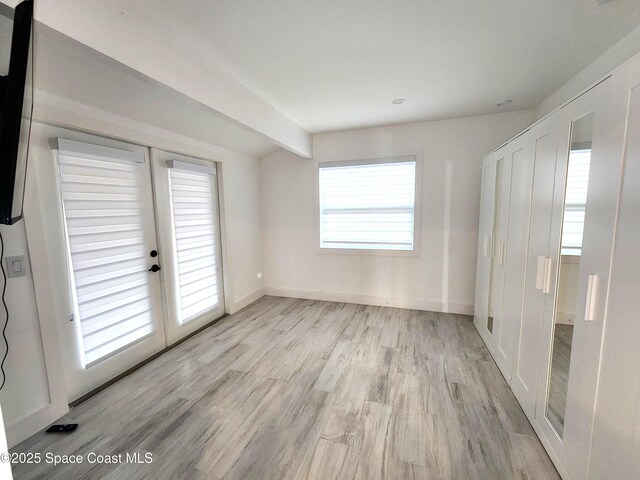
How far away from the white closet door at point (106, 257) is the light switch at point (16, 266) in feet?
0.87

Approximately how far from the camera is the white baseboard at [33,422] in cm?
165

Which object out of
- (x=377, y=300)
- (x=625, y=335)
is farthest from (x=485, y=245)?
(x=625, y=335)

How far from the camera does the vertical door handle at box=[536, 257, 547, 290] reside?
1608mm

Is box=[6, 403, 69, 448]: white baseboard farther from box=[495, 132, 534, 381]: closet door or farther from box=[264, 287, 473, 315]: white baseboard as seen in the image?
box=[495, 132, 534, 381]: closet door

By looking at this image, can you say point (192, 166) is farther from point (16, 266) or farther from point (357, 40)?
point (357, 40)

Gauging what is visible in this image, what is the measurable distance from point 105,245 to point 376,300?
3334mm

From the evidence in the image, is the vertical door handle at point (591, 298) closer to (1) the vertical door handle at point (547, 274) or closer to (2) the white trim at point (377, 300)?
(1) the vertical door handle at point (547, 274)

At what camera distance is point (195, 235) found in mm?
3143

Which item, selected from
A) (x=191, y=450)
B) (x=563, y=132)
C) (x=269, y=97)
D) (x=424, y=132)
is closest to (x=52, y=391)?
(x=191, y=450)

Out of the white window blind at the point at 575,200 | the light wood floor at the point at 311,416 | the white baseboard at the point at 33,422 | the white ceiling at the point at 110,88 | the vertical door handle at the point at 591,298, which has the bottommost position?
the light wood floor at the point at 311,416

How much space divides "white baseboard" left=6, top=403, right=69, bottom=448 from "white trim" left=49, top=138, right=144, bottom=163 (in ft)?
5.97

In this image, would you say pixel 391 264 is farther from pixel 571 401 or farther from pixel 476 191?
pixel 571 401

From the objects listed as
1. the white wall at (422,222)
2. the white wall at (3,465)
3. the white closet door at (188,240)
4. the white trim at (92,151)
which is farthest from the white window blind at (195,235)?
the white wall at (3,465)

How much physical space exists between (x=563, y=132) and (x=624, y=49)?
3.10 feet
